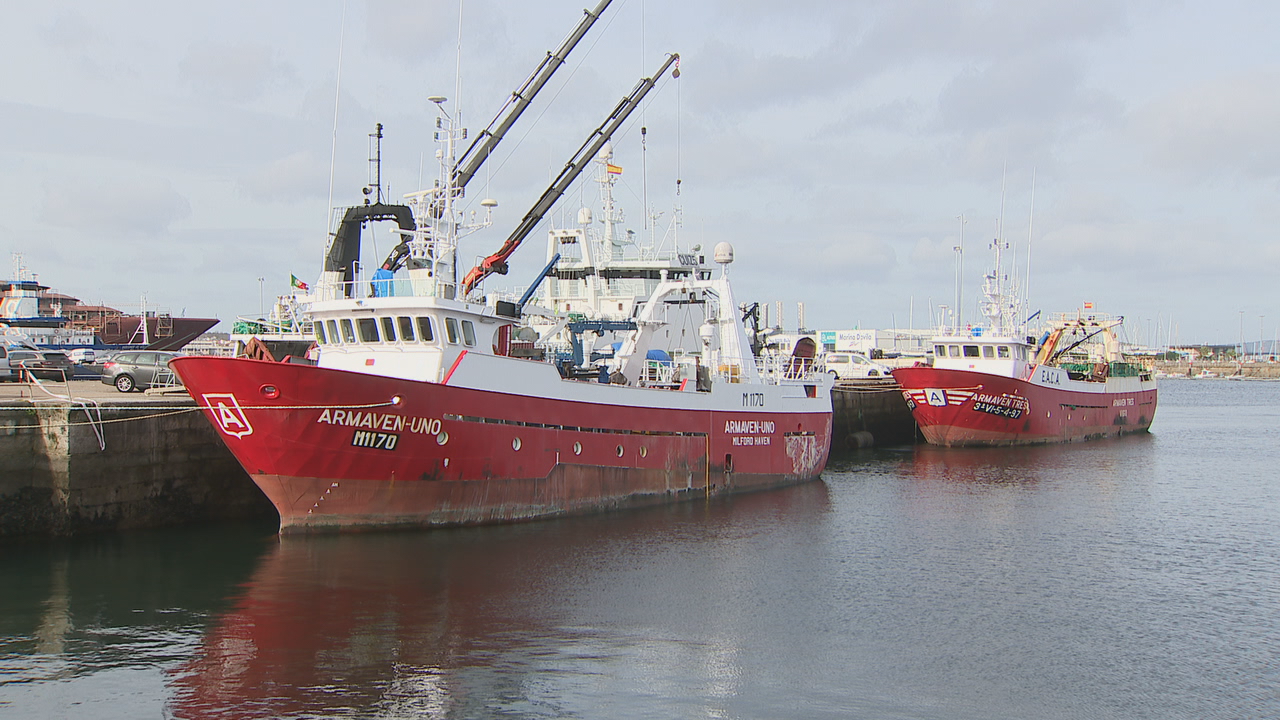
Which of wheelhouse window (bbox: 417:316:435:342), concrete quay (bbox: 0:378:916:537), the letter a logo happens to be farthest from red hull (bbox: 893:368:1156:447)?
the letter a logo

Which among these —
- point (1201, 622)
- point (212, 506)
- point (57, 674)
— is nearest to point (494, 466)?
point (212, 506)

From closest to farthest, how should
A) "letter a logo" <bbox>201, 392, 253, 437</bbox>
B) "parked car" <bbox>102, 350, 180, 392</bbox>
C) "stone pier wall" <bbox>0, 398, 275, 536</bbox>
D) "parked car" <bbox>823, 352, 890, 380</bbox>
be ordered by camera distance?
"letter a logo" <bbox>201, 392, 253, 437</bbox>, "stone pier wall" <bbox>0, 398, 275, 536</bbox>, "parked car" <bbox>102, 350, 180, 392</bbox>, "parked car" <bbox>823, 352, 890, 380</bbox>

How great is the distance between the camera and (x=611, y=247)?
39.0 meters

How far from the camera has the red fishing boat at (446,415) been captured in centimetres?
1873

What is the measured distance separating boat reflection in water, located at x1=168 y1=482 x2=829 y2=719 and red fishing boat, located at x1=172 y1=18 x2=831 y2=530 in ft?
3.40

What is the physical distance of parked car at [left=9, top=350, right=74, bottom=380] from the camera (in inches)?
1297

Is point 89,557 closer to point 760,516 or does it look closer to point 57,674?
point 57,674

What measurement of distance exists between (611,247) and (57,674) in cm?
2868

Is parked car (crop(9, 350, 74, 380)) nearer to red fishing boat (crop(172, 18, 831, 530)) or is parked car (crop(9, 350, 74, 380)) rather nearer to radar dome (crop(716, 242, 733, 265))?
red fishing boat (crop(172, 18, 831, 530))

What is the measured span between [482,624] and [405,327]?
8.28 m

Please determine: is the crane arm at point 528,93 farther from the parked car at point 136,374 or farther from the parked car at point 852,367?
the parked car at point 852,367

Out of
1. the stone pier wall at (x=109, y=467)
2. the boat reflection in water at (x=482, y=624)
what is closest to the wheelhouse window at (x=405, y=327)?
→ the boat reflection in water at (x=482, y=624)

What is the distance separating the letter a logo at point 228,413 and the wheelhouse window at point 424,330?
13.8 ft

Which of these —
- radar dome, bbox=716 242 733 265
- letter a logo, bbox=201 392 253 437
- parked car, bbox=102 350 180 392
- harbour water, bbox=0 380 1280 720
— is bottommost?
harbour water, bbox=0 380 1280 720
